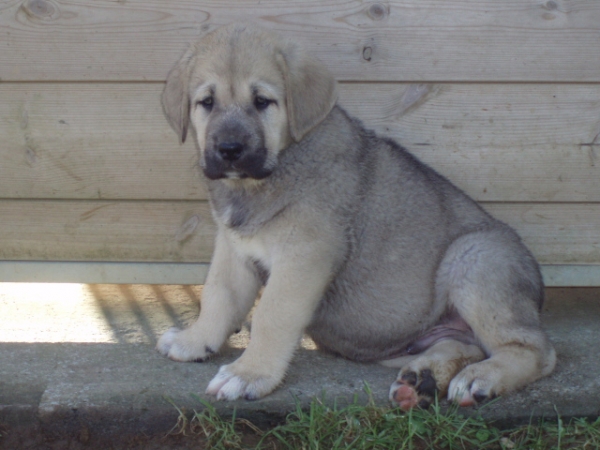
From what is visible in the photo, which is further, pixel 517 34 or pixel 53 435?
pixel 517 34

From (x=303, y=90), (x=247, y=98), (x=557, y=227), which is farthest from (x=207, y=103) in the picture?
(x=557, y=227)

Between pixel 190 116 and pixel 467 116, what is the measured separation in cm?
175

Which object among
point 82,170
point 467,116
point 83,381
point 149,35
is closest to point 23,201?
point 82,170

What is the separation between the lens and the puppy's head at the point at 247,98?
10.7 feet

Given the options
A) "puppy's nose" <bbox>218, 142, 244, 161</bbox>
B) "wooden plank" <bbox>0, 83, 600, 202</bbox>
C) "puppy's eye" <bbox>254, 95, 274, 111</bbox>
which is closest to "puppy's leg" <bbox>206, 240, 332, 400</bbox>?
"puppy's nose" <bbox>218, 142, 244, 161</bbox>

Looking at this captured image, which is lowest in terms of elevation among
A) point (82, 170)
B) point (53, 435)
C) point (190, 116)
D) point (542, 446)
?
point (53, 435)

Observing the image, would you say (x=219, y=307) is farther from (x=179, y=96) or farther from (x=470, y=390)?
(x=470, y=390)

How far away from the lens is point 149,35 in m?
4.31

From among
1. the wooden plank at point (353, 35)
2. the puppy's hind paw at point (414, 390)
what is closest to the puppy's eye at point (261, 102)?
the wooden plank at point (353, 35)

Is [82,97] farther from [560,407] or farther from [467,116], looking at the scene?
[560,407]

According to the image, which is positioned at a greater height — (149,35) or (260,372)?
(149,35)

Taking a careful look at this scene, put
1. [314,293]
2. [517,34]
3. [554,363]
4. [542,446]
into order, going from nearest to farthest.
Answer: [542,446] → [314,293] → [554,363] → [517,34]

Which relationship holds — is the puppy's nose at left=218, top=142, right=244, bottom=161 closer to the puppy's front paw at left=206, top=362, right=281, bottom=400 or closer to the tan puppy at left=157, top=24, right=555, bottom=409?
the tan puppy at left=157, top=24, right=555, bottom=409

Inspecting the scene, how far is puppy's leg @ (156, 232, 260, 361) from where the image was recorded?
3736 mm
